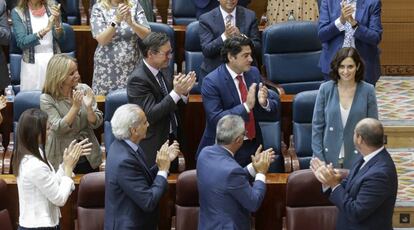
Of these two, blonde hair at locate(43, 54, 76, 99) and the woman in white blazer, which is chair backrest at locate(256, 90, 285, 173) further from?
the woman in white blazer

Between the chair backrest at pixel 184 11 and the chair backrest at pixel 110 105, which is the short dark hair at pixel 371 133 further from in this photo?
the chair backrest at pixel 184 11

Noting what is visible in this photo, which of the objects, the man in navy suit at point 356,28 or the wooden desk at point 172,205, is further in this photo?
the man in navy suit at point 356,28

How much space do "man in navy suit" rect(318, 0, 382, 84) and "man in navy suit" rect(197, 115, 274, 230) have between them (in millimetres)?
1108

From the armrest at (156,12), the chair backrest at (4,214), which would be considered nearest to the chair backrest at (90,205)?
the chair backrest at (4,214)

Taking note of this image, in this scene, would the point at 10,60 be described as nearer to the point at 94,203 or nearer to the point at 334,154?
the point at 94,203

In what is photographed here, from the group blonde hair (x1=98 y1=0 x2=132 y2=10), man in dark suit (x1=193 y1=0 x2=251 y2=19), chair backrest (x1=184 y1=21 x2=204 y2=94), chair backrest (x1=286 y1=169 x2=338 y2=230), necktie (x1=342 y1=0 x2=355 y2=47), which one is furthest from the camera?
man in dark suit (x1=193 y1=0 x2=251 y2=19)

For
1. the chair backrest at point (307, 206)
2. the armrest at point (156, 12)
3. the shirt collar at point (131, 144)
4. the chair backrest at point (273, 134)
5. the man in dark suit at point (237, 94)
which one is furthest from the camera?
the armrest at point (156, 12)

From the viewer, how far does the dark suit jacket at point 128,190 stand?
3.12 m

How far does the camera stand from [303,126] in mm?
4020

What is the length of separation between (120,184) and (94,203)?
1.22 ft

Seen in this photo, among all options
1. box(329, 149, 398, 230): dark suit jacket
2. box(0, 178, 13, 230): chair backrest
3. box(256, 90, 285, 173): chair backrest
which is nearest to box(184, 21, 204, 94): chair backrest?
box(256, 90, 285, 173): chair backrest

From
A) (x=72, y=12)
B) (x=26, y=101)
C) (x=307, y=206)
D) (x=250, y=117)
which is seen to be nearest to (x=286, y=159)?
(x=250, y=117)

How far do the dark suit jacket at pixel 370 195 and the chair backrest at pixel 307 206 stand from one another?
30 centimetres

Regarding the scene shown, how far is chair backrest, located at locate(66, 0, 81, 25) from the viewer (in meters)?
5.14
